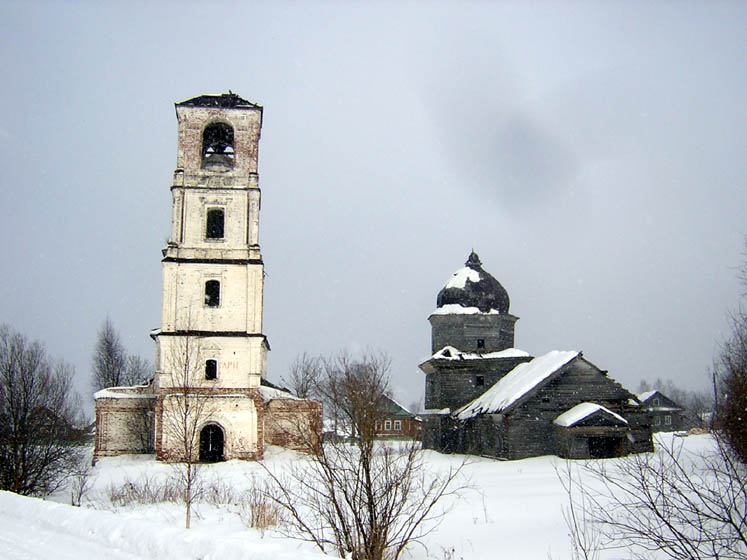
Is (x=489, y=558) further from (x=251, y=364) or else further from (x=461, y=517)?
(x=251, y=364)

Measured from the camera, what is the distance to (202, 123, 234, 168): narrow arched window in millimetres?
28406

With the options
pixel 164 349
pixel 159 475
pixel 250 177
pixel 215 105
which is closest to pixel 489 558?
pixel 159 475

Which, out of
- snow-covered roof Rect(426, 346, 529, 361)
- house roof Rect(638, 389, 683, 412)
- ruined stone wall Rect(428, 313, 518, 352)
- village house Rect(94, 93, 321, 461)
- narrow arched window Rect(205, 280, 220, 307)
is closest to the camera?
village house Rect(94, 93, 321, 461)

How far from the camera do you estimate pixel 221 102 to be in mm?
28875

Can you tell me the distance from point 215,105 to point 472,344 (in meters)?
18.8

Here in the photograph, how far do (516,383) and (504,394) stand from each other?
97 cm

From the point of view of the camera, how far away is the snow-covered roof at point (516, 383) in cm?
2762

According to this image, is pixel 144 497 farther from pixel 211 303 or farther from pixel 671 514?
pixel 211 303

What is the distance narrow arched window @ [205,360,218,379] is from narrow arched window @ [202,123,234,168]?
28.1 ft

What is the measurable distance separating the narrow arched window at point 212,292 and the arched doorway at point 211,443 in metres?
5.13

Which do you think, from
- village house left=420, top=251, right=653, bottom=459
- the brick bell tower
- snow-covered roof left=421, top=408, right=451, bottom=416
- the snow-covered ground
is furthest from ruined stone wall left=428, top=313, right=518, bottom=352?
the snow-covered ground

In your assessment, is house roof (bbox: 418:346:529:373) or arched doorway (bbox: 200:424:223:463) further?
house roof (bbox: 418:346:529:373)

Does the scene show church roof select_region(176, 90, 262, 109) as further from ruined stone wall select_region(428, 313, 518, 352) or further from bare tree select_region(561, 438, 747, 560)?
bare tree select_region(561, 438, 747, 560)

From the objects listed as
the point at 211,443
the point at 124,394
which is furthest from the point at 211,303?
the point at 124,394
